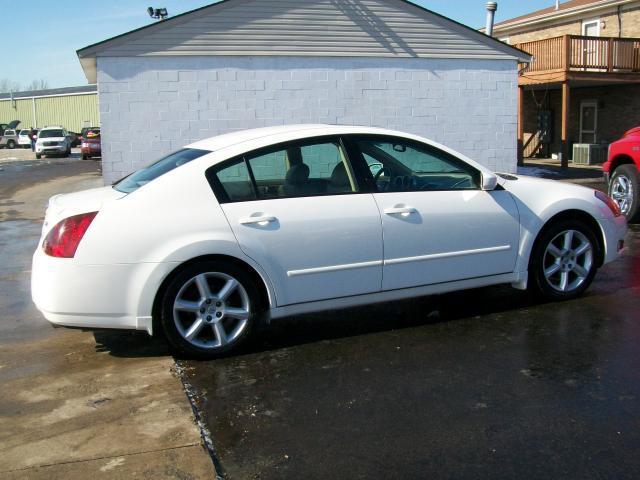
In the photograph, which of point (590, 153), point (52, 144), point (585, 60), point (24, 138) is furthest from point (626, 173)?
point (24, 138)

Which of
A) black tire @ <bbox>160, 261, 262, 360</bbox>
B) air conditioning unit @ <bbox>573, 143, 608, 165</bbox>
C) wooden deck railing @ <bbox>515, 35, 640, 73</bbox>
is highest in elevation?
wooden deck railing @ <bbox>515, 35, 640, 73</bbox>

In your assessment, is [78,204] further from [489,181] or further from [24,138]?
[24,138]

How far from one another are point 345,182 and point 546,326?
1.90m

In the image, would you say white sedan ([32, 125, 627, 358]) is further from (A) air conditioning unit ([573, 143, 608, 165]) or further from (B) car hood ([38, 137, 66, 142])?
(B) car hood ([38, 137, 66, 142])

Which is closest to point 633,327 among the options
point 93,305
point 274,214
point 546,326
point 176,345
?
point 546,326

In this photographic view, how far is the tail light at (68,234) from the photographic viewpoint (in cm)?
468

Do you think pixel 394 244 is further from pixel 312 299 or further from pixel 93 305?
pixel 93 305

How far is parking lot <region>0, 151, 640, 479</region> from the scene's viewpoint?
11.3 ft

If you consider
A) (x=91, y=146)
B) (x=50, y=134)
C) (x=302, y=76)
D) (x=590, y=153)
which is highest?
(x=302, y=76)

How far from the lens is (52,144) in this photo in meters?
42.7

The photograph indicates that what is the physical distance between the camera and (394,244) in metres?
5.28

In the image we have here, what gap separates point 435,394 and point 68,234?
2568mm

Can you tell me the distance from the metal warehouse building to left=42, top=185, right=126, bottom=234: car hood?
204ft

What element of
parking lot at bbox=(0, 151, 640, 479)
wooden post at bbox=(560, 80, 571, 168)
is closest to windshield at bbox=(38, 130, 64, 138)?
wooden post at bbox=(560, 80, 571, 168)
